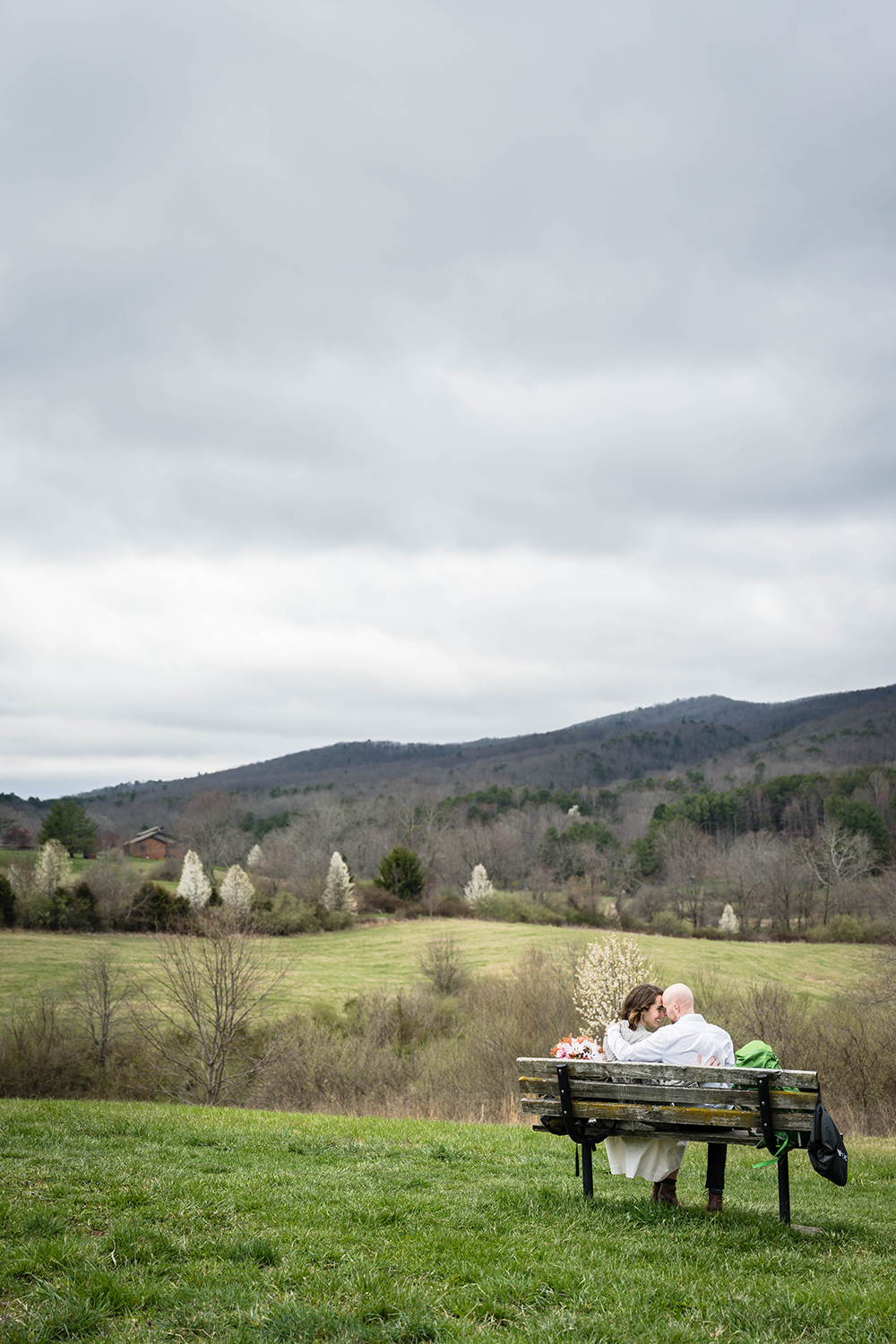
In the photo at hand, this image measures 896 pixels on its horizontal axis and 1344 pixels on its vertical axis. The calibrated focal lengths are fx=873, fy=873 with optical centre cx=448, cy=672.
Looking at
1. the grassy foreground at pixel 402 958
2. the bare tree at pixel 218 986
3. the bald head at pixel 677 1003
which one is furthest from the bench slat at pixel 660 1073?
the grassy foreground at pixel 402 958

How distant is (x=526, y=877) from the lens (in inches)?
4168

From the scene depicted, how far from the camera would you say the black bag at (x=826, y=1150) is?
5.55 meters

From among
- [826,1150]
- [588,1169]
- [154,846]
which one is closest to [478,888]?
[154,846]

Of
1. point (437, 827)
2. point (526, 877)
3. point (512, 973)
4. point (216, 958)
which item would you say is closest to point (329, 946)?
point (512, 973)

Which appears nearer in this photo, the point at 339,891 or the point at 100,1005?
the point at 100,1005

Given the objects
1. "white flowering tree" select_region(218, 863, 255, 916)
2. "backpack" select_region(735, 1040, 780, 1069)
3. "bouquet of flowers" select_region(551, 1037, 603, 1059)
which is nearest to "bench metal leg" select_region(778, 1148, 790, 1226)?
"backpack" select_region(735, 1040, 780, 1069)

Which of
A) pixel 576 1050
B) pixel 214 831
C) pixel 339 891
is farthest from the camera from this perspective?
pixel 214 831

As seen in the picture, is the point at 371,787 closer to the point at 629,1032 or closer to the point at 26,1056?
the point at 26,1056

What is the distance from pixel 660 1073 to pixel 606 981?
1019 inches

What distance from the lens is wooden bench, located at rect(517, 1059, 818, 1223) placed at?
5.83 meters

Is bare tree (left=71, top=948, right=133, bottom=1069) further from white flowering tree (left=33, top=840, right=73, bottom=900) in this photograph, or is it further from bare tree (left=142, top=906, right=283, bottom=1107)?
white flowering tree (left=33, top=840, right=73, bottom=900)

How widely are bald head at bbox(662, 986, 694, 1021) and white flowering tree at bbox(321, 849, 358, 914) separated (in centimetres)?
6717

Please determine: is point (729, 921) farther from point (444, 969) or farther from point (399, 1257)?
point (399, 1257)

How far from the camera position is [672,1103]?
5988 mm
